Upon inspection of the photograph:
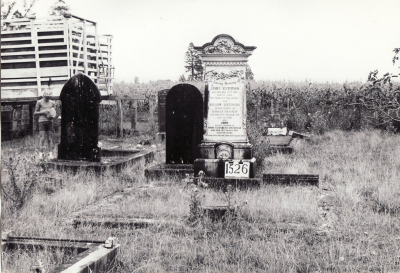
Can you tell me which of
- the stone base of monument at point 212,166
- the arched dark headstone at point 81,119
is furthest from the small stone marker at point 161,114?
the stone base of monument at point 212,166

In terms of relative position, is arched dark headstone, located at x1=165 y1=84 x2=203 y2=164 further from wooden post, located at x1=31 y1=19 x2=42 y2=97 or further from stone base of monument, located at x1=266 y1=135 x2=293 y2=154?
wooden post, located at x1=31 y1=19 x2=42 y2=97

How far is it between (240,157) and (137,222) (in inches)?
113

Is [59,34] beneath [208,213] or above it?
above

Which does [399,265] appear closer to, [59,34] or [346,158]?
[346,158]

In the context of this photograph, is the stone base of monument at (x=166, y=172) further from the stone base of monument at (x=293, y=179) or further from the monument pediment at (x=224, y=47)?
the monument pediment at (x=224, y=47)

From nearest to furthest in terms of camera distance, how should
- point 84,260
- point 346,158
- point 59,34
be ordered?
point 84,260, point 346,158, point 59,34

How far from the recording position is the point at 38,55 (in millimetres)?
13625

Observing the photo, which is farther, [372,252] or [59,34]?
[59,34]

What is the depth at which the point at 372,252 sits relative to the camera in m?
4.02

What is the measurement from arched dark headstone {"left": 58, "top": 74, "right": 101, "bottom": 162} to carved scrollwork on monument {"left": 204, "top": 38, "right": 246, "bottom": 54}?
101 inches

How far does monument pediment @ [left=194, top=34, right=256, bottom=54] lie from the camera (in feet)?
23.8

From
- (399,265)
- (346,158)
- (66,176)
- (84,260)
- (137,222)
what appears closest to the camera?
(84,260)

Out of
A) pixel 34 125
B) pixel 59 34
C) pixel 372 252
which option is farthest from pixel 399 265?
pixel 34 125

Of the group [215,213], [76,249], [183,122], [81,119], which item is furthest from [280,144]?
[76,249]
